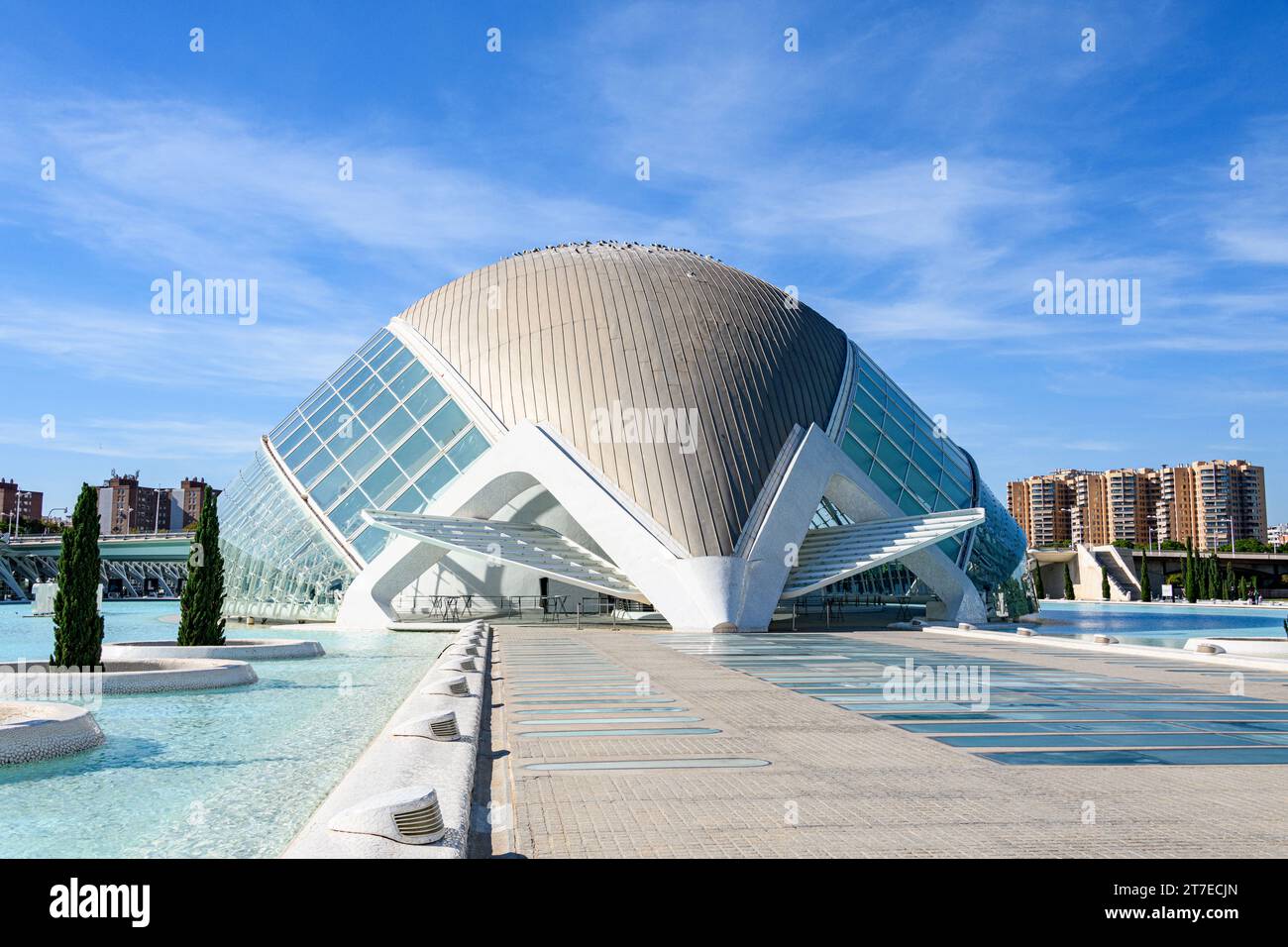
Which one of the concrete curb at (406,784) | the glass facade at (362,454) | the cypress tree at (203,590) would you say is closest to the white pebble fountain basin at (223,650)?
the cypress tree at (203,590)

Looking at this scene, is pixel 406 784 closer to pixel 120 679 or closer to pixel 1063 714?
pixel 1063 714

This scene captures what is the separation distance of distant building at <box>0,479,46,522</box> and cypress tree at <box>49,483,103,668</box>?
428 ft

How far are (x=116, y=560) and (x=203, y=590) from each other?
1924 inches

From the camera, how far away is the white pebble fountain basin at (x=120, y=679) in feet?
41.7

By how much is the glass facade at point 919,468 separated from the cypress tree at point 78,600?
72.3 ft

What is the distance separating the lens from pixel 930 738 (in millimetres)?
8227

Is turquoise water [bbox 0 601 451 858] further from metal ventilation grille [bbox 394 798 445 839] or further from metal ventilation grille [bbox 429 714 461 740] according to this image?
metal ventilation grille [bbox 394 798 445 839]

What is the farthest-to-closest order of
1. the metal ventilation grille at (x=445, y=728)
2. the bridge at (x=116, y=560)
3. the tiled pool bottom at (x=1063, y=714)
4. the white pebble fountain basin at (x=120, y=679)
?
the bridge at (x=116, y=560) < the white pebble fountain basin at (x=120, y=679) < the tiled pool bottom at (x=1063, y=714) < the metal ventilation grille at (x=445, y=728)

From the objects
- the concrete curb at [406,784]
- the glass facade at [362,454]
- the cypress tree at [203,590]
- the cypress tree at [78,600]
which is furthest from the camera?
the glass facade at [362,454]

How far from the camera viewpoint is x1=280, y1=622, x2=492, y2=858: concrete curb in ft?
13.8

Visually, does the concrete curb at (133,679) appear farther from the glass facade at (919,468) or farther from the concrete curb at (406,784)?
the glass facade at (919,468)

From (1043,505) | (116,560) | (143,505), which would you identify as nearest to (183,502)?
(143,505)
